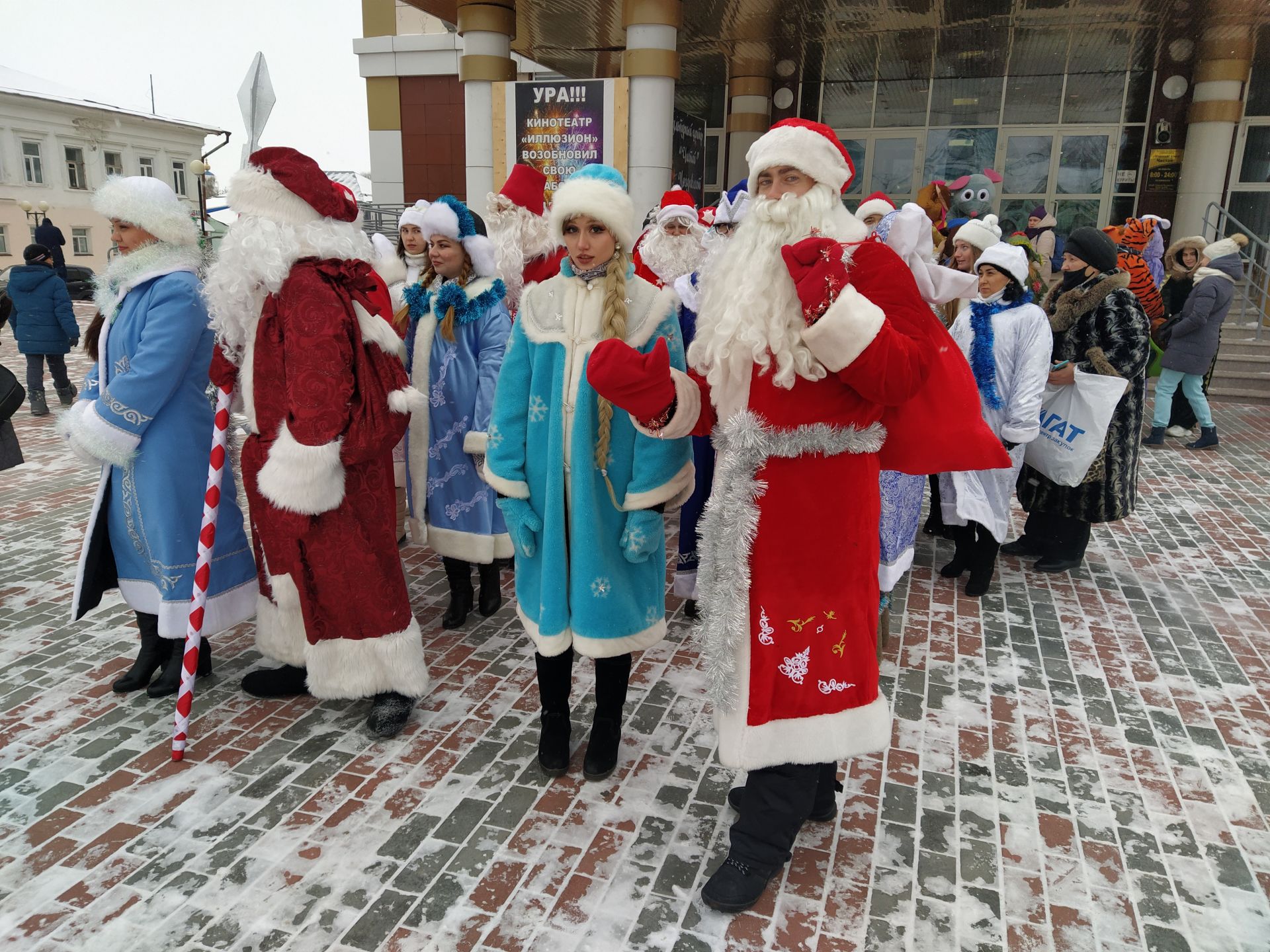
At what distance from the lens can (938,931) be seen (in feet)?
8.03

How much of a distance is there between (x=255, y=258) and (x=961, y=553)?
4434 millimetres

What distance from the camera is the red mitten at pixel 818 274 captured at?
2037mm

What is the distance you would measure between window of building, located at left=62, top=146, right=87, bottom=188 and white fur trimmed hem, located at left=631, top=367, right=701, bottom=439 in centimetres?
4744

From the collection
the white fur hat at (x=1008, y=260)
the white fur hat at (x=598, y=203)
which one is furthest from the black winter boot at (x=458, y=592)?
the white fur hat at (x=1008, y=260)

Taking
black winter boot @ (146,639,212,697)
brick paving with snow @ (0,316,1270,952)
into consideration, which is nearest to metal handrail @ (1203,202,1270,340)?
brick paving with snow @ (0,316,1270,952)

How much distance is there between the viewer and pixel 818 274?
2.03 meters

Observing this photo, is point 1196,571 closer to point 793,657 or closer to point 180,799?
point 793,657

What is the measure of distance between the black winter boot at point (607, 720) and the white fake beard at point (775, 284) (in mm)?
1407

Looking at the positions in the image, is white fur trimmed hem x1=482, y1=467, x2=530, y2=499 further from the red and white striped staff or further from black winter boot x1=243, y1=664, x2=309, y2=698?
black winter boot x1=243, y1=664, x2=309, y2=698

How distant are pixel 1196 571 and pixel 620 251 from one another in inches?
190

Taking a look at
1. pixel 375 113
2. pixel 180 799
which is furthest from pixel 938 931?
pixel 375 113

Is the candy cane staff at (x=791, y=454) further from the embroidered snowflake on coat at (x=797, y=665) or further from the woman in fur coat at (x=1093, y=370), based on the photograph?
the woman in fur coat at (x=1093, y=370)

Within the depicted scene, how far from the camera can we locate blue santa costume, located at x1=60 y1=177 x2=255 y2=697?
338cm

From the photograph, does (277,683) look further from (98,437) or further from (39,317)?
(39,317)
